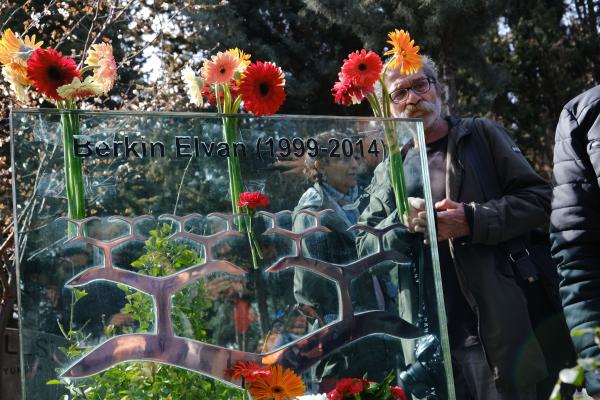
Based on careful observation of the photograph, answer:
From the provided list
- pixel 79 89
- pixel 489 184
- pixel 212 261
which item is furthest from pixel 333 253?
pixel 489 184

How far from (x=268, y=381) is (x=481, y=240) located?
1.11 metres

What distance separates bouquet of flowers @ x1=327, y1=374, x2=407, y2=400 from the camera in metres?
2.41

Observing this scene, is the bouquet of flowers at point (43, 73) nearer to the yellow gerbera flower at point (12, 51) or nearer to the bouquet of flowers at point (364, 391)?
the yellow gerbera flower at point (12, 51)

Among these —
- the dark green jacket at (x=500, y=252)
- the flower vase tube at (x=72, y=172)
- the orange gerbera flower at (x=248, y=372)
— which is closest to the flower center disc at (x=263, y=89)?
the flower vase tube at (x=72, y=172)

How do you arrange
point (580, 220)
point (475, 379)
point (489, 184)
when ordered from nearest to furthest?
point (580, 220) → point (475, 379) → point (489, 184)

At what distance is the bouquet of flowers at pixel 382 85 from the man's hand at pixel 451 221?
1.30ft

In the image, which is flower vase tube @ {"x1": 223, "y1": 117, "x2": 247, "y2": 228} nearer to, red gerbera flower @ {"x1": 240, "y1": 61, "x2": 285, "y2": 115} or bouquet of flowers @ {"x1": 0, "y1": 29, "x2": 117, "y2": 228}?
red gerbera flower @ {"x1": 240, "y1": 61, "x2": 285, "y2": 115}

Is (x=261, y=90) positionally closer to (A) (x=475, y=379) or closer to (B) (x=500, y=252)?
(B) (x=500, y=252)

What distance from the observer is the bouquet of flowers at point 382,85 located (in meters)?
2.75

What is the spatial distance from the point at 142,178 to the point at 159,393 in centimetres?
59

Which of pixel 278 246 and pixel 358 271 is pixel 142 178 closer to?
pixel 278 246

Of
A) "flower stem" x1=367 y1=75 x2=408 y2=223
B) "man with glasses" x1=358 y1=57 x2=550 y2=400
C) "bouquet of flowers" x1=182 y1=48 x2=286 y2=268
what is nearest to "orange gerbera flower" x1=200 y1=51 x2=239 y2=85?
"bouquet of flowers" x1=182 y1=48 x2=286 y2=268

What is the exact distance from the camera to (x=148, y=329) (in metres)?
2.35

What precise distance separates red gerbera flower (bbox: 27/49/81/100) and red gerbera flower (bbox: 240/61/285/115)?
0.51 metres
